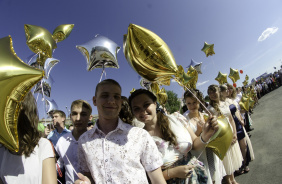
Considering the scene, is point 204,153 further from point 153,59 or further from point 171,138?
point 153,59

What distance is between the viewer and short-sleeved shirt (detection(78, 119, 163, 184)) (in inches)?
47.1

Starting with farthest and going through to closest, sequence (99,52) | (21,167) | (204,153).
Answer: (204,153) → (99,52) → (21,167)

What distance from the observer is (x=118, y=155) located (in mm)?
1239

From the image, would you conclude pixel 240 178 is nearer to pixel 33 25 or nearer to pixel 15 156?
pixel 15 156

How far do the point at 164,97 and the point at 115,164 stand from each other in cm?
165

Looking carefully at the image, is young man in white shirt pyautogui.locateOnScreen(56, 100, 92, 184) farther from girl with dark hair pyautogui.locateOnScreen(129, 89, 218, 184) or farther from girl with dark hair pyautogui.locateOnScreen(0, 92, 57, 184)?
girl with dark hair pyautogui.locateOnScreen(129, 89, 218, 184)

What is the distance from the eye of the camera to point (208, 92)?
10.9ft

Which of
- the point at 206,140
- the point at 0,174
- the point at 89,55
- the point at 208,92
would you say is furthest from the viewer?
the point at 208,92

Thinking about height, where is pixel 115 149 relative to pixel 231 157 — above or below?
above

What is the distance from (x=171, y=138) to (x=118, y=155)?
0.63m

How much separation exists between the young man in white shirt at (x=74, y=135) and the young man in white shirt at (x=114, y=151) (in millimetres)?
474

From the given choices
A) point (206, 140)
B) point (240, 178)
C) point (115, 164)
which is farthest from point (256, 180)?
point (115, 164)

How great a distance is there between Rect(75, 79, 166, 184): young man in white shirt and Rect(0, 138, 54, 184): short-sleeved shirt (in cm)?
30

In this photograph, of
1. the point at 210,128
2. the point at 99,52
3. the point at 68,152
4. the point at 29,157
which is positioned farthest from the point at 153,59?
the point at 68,152
